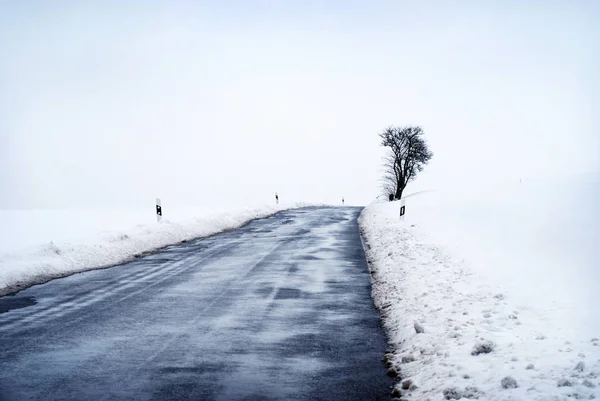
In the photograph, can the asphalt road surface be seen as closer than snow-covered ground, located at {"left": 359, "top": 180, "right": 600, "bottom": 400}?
No

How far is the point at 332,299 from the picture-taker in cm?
1026

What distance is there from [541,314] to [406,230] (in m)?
12.8

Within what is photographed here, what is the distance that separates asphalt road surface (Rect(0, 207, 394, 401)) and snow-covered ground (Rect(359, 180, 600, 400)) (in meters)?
0.57

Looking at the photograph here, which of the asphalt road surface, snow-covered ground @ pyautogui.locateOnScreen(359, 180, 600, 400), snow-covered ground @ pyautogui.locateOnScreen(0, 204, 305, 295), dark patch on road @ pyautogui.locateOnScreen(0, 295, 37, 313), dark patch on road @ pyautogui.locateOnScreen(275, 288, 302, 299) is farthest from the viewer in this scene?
snow-covered ground @ pyautogui.locateOnScreen(0, 204, 305, 295)

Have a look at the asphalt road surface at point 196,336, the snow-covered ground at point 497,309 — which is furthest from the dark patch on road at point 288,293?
the snow-covered ground at point 497,309

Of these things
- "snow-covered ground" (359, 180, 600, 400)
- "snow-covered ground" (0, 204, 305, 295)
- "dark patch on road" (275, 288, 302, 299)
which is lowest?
"dark patch on road" (275, 288, 302, 299)

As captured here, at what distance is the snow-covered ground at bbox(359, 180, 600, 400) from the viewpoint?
5.25 meters

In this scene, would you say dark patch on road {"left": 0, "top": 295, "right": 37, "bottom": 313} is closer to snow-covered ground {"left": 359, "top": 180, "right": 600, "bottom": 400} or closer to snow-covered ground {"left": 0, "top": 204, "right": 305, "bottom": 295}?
snow-covered ground {"left": 0, "top": 204, "right": 305, "bottom": 295}

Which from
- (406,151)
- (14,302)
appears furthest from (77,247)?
(406,151)

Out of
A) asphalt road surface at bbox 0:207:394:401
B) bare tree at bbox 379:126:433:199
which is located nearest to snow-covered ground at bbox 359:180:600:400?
asphalt road surface at bbox 0:207:394:401

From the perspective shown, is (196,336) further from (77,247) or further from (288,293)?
(77,247)

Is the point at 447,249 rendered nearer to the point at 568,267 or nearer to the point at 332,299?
the point at 568,267

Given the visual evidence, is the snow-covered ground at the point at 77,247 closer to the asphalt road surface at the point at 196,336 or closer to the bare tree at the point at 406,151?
the asphalt road surface at the point at 196,336

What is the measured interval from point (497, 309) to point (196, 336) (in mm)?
4736
